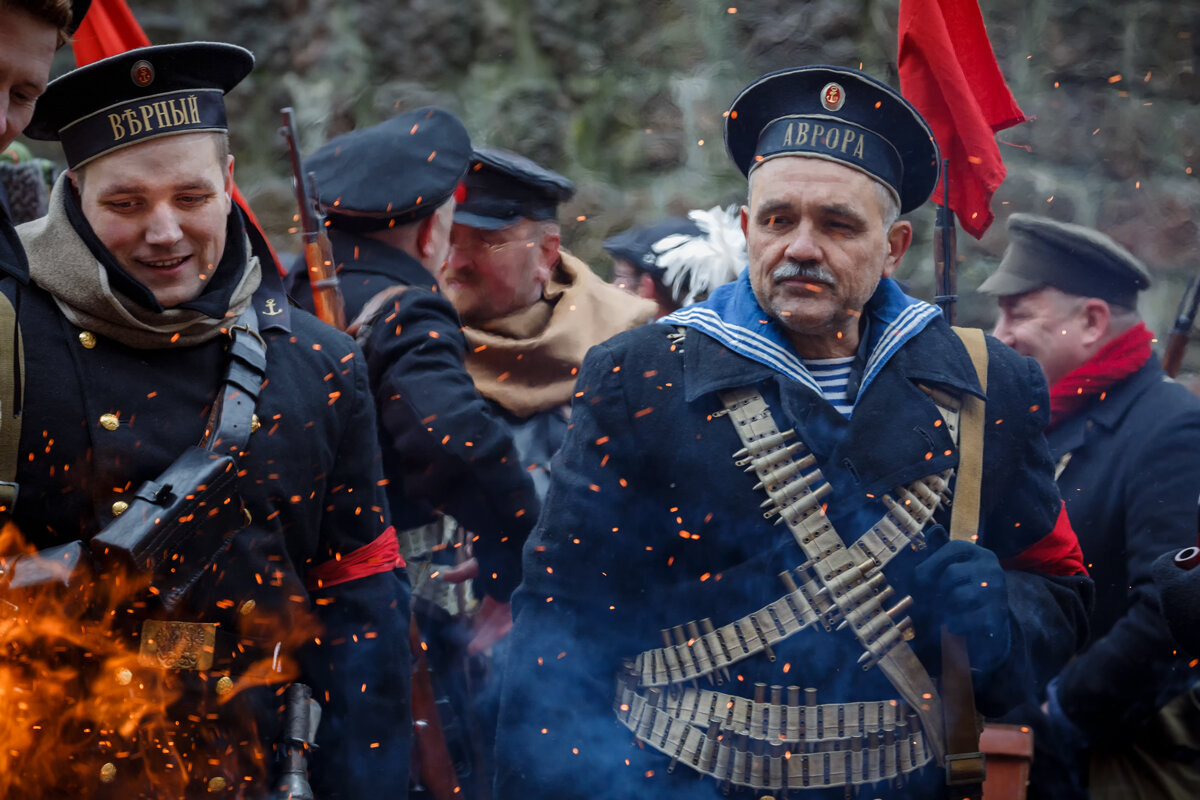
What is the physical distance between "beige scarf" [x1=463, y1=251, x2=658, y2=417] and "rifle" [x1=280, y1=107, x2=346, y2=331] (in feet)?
2.54

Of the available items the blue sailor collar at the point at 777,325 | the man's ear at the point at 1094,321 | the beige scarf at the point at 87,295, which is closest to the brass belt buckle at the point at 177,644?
the beige scarf at the point at 87,295

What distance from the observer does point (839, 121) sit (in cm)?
302

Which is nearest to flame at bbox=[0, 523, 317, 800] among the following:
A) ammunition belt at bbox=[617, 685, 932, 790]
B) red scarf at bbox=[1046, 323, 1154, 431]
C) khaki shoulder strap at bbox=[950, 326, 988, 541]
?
ammunition belt at bbox=[617, 685, 932, 790]

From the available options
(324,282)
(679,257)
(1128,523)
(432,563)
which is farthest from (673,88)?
(1128,523)

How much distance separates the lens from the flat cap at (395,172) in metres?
4.19

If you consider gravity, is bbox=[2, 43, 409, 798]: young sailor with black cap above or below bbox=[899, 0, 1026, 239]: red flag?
below

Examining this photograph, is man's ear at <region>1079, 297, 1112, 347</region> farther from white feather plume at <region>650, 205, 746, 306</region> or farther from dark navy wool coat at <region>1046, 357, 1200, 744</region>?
white feather plume at <region>650, 205, 746, 306</region>

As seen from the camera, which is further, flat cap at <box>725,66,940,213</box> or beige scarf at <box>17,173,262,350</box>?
flat cap at <box>725,66,940,213</box>

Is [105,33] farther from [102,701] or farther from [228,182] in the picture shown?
[102,701]

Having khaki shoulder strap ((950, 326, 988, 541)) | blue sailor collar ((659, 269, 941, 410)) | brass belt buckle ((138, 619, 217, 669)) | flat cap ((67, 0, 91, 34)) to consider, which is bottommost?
brass belt buckle ((138, 619, 217, 669))

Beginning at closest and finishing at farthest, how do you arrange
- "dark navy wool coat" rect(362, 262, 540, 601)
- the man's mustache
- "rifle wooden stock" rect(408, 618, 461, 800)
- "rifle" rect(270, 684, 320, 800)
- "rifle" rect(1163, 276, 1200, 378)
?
"rifle" rect(270, 684, 320, 800)
the man's mustache
"dark navy wool coat" rect(362, 262, 540, 601)
"rifle wooden stock" rect(408, 618, 461, 800)
"rifle" rect(1163, 276, 1200, 378)

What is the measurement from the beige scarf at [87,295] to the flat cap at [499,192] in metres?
2.13

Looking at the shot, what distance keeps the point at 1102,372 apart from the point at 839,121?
80.1 inches

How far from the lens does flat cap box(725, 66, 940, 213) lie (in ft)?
9.91
